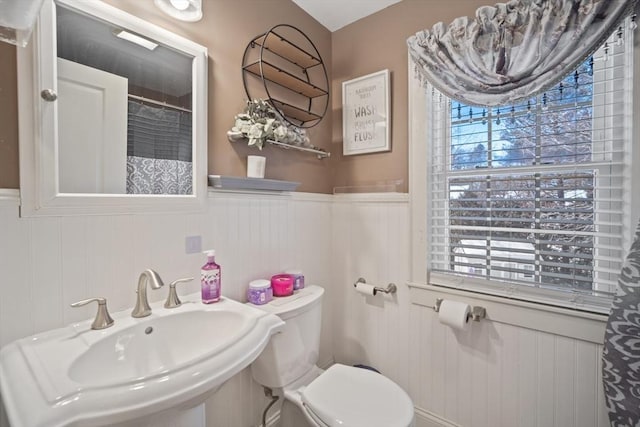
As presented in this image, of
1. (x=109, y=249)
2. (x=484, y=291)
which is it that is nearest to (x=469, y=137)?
(x=484, y=291)

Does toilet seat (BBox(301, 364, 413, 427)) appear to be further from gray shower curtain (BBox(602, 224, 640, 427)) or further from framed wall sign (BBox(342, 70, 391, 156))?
framed wall sign (BBox(342, 70, 391, 156))

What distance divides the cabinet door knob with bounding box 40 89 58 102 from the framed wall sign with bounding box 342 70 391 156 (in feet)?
4.57

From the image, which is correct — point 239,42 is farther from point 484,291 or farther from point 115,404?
point 484,291

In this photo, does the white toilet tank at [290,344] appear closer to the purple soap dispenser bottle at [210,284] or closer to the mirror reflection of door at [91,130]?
the purple soap dispenser bottle at [210,284]

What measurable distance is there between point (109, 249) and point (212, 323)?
43cm

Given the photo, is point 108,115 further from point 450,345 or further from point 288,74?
point 450,345

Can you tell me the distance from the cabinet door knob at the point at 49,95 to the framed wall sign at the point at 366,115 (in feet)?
4.57

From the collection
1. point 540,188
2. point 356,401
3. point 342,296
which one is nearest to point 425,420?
point 356,401

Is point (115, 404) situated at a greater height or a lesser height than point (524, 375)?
greater

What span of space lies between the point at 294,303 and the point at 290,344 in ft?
0.59

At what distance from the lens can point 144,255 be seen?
1.07m

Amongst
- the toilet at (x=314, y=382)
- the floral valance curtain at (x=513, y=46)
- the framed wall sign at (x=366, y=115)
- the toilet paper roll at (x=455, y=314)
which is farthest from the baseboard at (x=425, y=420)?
the floral valance curtain at (x=513, y=46)

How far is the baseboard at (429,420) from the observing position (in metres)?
1.52

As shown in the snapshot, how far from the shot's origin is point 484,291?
Result: 1.41m
